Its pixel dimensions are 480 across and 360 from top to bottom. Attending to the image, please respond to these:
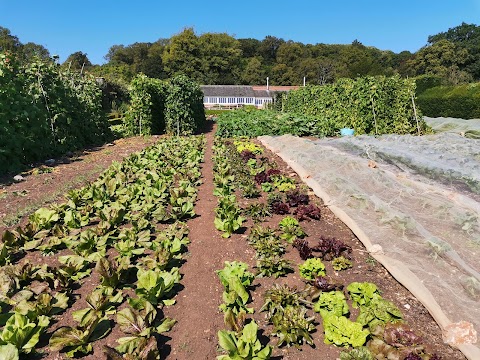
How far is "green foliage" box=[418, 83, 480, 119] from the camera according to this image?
2066 centimetres

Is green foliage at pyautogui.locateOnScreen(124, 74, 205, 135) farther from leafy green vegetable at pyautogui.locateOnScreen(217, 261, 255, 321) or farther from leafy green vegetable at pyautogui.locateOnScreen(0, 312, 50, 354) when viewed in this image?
leafy green vegetable at pyautogui.locateOnScreen(0, 312, 50, 354)

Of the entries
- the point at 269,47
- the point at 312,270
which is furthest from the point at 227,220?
the point at 269,47

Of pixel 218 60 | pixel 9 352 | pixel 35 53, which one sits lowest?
pixel 9 352

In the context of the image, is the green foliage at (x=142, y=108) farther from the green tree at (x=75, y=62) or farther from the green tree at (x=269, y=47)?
the green tree at (x=269, y=47)

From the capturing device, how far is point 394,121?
14930mm

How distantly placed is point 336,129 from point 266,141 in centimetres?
422

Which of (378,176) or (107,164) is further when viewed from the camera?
(107,164)

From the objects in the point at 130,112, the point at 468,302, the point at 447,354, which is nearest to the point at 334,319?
the point at 447,354

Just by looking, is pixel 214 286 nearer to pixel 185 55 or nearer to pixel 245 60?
pixel 185 55

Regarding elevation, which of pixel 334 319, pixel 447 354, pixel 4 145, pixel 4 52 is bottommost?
pixel 447 354

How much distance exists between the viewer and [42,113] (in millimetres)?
10039

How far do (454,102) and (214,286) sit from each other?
24182 mm

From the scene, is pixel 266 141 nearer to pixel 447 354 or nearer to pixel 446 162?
pixel 446 162

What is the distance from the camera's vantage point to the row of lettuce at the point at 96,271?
2.80 m
